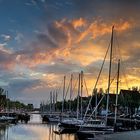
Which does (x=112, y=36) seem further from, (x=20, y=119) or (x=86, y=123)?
(x=20, y=119)

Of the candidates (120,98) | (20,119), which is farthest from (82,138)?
(20,119)

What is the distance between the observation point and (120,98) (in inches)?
6097

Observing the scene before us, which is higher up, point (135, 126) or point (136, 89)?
point (136, 89)

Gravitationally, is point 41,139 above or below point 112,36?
below

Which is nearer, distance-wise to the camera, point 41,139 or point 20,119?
point 41,139

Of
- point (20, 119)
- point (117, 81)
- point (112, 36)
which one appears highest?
point (112, 36)

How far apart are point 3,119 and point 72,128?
4706cm

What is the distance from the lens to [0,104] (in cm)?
19450

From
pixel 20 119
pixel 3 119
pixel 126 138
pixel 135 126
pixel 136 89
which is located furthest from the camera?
pixel 20 119

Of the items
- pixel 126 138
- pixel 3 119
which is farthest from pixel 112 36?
pixel 3 119

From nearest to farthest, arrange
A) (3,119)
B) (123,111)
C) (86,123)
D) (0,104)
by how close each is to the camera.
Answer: (86,123) < (3,119) < (123,111) < (0,104)

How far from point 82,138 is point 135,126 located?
25249mm

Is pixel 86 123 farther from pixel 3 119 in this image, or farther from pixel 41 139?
pixel 3 119

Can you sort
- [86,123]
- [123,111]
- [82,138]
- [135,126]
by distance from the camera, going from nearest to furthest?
[82,138]
[86,123]
[135,126]
[123,111]
